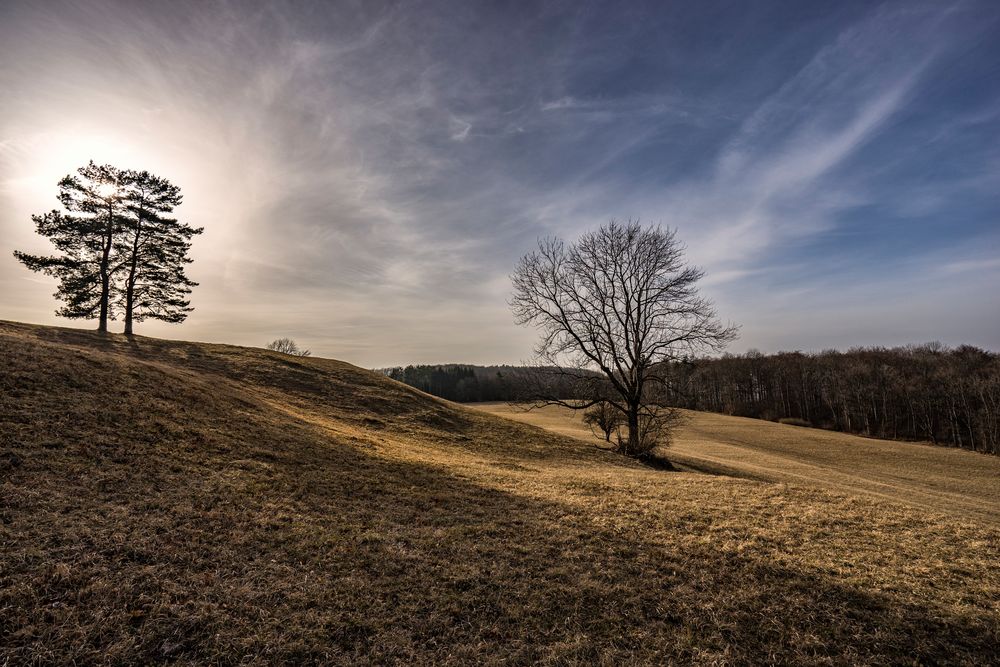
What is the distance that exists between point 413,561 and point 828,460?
43.2 meters

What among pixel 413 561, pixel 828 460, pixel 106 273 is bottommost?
pixel 828 460

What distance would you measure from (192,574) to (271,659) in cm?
206

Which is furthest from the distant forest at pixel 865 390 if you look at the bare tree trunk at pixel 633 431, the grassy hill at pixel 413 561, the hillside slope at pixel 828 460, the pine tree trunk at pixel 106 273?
the pine tree trunk at pixel 106 273

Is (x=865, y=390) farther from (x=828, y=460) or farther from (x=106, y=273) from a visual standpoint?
(x=106, y=273)

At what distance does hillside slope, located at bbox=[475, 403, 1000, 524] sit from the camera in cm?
2334

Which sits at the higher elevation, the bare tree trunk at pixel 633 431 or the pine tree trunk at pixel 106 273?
the pine tree trunk at pixel 106 273

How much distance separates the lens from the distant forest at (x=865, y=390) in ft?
192

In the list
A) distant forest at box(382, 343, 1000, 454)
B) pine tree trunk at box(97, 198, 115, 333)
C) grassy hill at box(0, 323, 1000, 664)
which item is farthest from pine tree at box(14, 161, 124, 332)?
distant forest at box(382, 343, 1000, 454)

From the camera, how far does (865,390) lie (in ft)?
226

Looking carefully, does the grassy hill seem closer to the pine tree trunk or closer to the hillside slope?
the hillside slope

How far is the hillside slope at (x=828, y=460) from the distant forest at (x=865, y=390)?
6.43m

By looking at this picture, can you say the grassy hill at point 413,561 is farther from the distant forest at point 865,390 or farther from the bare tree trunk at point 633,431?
the distant forest at point 865,390

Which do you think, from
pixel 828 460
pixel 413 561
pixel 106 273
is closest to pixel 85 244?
pixel 106 273

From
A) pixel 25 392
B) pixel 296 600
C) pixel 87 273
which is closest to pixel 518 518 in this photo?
pixel 296 600
